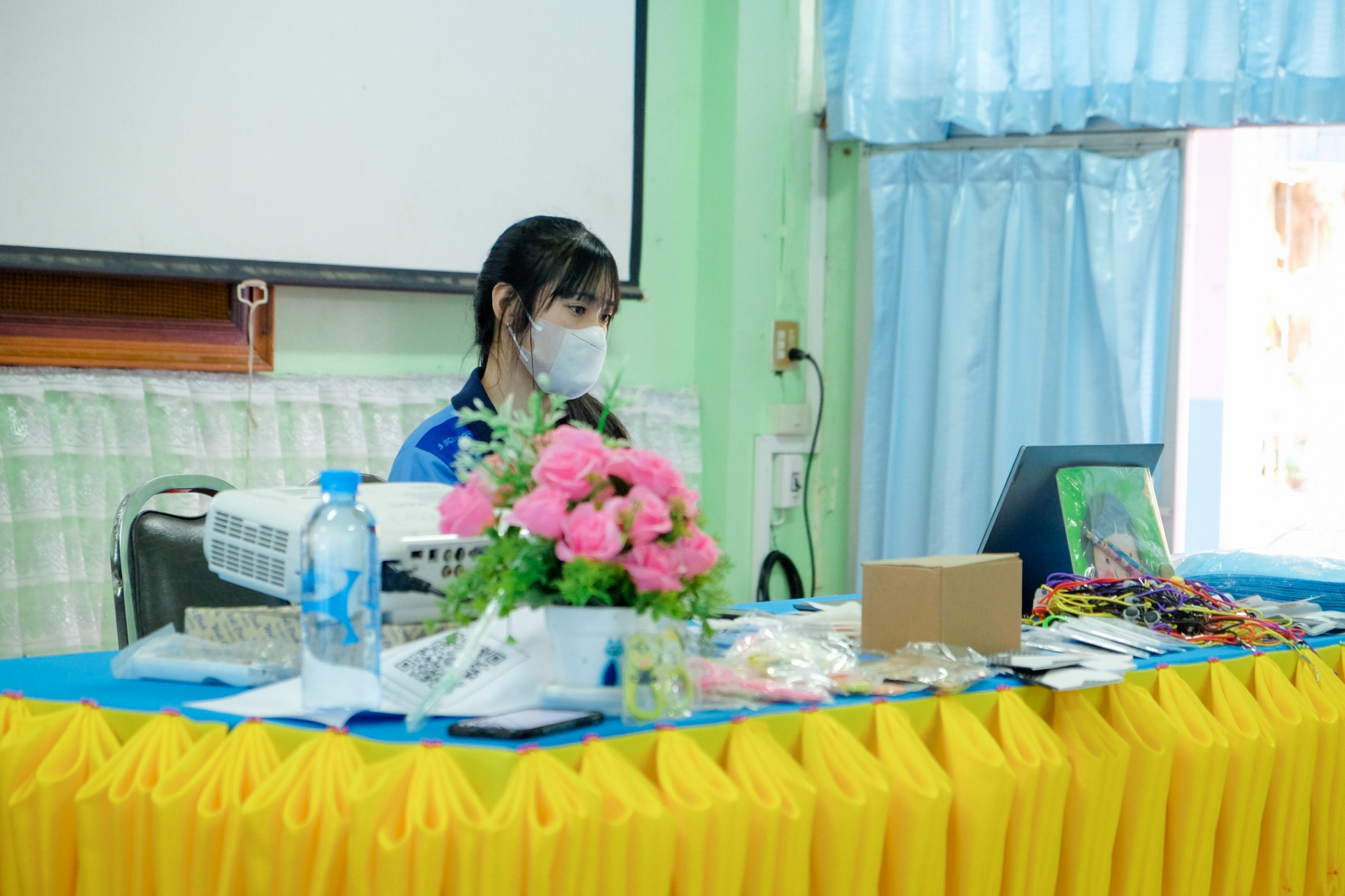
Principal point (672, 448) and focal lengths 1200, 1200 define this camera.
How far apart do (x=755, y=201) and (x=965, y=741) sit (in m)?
2.13

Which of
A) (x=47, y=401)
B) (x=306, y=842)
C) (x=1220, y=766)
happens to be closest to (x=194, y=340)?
(x=47, y=401)

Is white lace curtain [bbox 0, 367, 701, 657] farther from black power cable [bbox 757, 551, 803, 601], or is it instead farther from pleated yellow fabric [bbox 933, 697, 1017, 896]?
pleated yellow fabric [bbox 933, 697, 1017, 896]

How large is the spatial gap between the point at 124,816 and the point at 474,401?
987mm

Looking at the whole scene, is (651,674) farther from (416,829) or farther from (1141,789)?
(1141,789)

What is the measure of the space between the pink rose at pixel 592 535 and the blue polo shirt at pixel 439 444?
81cm

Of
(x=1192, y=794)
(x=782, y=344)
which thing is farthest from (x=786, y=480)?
(x=1192, y=794)

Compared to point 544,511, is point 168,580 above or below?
below

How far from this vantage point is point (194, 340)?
239 centimetres

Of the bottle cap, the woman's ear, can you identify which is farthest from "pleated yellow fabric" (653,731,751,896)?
the woman's ear

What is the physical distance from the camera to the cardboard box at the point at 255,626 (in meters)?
1.21

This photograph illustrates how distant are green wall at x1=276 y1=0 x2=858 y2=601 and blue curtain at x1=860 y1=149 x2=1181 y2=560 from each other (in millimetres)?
221

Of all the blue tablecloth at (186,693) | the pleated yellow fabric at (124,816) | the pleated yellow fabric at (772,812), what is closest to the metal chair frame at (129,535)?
the blue tablecloth at (186,693)

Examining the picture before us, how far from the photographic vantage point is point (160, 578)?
5.51 feet

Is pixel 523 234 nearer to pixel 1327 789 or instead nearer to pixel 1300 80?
pixel 1327 789
